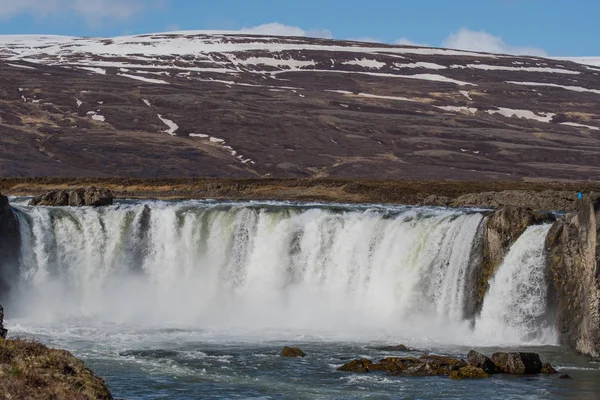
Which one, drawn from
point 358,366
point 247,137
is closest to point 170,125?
point 247,137

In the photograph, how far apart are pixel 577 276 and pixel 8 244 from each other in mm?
29196

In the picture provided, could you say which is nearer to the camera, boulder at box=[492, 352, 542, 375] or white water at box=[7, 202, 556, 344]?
boulder at box=[492, 352, 542, 375]

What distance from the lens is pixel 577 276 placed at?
131ft

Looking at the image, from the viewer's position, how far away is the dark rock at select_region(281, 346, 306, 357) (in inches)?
1463

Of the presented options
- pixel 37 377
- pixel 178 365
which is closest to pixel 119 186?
pixel 178 365

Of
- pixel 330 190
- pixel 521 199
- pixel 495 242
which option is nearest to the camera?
pixel 495 242

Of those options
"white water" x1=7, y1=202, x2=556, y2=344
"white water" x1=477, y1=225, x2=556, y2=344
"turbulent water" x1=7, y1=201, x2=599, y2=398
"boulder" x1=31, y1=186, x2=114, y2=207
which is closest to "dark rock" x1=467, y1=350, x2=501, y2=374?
"turbulent water" x1=7, y1=201, x2=599, y2=398

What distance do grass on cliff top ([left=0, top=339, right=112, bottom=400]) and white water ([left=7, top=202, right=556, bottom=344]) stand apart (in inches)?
954

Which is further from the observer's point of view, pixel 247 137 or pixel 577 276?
pixel 247 137

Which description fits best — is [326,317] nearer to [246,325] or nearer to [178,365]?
[246,325]

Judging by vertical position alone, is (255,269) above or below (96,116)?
below

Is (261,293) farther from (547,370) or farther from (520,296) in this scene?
(547,370)

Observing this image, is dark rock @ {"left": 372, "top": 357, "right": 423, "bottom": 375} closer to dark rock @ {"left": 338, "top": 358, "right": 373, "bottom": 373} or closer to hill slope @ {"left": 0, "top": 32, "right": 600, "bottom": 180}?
dark rock @ {"left": 338, "top": 358, "right": 373, "bottom": 373}

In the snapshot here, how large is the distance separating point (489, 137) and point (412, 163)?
27.1m
